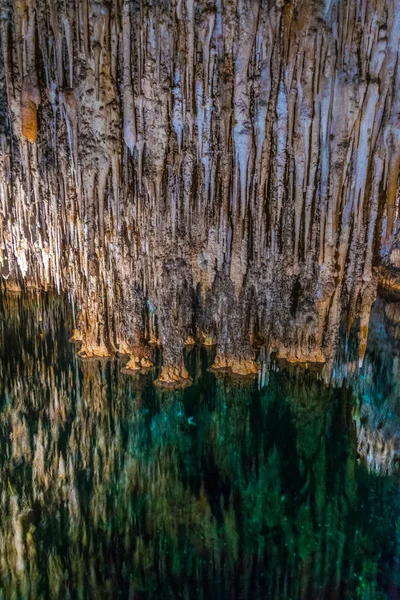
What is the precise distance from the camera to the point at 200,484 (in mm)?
2957

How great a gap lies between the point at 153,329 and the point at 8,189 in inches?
85.7

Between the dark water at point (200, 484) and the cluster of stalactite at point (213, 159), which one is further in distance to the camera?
the cluster of stalactite at point (213, 159)

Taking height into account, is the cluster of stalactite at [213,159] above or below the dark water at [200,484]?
above

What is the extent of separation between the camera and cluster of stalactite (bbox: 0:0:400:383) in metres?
3.55

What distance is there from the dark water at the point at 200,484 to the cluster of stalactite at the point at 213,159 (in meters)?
0.44

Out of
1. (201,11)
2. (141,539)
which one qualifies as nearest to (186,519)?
(141,539)

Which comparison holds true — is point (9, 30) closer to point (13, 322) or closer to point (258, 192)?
point (258, 192)

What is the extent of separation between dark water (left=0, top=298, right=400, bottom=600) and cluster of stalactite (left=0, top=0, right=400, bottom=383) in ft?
1.43

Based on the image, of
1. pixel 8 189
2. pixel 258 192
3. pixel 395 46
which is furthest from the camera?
pixel 8 189

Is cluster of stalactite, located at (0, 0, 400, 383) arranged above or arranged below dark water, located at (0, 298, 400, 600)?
above

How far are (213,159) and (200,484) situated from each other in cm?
236

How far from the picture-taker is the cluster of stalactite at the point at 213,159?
3.55 meters

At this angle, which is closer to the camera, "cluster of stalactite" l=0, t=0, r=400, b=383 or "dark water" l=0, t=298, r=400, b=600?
"dark water" l=0, t=298, r=400, b=600

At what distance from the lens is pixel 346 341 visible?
14.5 feet
